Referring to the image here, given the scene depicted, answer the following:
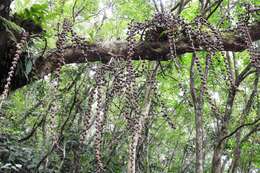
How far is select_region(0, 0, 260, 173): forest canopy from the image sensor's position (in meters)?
2.07

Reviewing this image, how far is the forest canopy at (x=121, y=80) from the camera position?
2.07 metres

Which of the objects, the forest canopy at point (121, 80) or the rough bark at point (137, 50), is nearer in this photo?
the forest canopy at point (121, 80)

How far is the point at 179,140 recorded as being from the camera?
12.3 metres

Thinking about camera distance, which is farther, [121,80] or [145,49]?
[145,49]

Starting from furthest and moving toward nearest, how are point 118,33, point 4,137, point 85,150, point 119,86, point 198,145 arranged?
point 118,33, point 85,150, point 198,145, point 4,137, point 119,86

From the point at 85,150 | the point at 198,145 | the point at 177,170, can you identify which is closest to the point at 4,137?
the point at 85,150

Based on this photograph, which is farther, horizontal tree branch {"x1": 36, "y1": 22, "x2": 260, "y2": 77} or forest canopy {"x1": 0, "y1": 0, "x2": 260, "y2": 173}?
horizontal tree branch {"x1": 36, "y1": 22, "x2": 260, "y2": 77}

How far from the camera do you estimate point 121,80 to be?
2.04 meters

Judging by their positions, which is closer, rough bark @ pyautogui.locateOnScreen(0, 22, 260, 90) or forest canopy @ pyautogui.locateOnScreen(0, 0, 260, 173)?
forest canopy @ pyautogui.locateOnScreen(0, 0, 260, 173)

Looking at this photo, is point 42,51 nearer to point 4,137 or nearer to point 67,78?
point 4,137

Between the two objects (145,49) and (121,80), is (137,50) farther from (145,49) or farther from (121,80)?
(121,80)

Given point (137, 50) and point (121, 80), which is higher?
point (137, 50)

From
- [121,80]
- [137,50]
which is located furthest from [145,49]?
[121,80]

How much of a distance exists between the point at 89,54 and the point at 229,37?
3.34 feet
